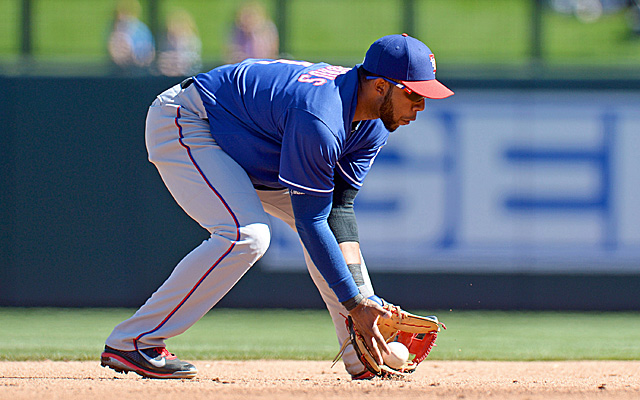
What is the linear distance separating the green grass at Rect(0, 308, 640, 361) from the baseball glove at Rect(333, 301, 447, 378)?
1.16m

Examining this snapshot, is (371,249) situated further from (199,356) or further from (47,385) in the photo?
(47,385)

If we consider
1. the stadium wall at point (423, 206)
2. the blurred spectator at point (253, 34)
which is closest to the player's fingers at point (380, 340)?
the stadium wall at point (423, 206)

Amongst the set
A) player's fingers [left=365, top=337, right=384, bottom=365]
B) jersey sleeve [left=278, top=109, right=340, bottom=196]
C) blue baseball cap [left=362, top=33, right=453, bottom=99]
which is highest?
blue baseball cap [left=362, top=33, right=453, bottom=99]

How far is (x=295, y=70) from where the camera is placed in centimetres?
390

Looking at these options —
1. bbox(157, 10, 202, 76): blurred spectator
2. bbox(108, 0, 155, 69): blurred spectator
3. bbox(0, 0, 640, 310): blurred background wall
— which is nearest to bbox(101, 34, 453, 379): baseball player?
bbox(0, 0, 640, 310): blurred background wall

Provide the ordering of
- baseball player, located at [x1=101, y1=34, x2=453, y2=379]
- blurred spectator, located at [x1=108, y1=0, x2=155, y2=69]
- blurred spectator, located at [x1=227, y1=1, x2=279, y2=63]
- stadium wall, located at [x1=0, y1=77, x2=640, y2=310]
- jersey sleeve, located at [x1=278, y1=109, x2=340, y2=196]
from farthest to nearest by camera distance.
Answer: blurred spectator, located at [x1=108, y1=0, x2=155, y2=69]
blurred spectator, located at [x1=227, y1=1, x2=279, y2=63]
stadium wall, located at [x1=0, y1=77, x2=640, y2=310]
baseball player, located at [x1=101, y1=34, x2=453, y2=379]
jersey sleeve, located at [x1=278, y1=109, x2=340, y2=196]

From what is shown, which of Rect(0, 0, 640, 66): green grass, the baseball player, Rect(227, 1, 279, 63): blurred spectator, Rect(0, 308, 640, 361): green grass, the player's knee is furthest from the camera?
Rect(227, 1, 279, 63): blurred spectator

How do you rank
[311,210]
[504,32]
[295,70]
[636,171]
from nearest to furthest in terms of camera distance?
[311,210] < [295,70] < [636,171] < [504,32]

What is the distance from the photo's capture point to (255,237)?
12.6 ft

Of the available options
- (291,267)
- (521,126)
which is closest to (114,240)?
(291,267)

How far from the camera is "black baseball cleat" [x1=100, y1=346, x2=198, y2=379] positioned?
3.94 m

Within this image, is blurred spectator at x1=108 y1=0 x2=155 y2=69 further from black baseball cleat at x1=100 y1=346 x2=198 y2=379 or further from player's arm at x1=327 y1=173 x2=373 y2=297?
black baseball cleat at x1=100 y1=346 x2=198 y2=379

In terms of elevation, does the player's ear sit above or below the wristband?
above

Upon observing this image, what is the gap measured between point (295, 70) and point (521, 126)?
4272mm
